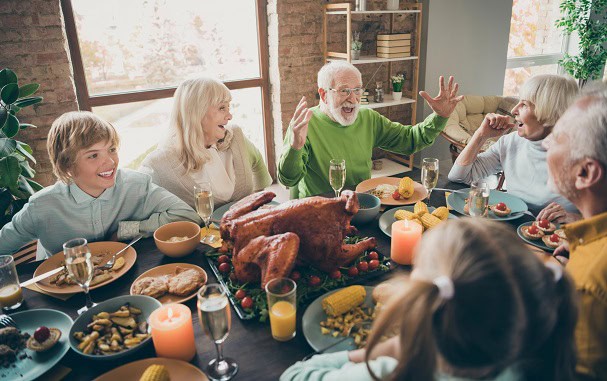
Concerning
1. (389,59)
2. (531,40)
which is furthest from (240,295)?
(531,40)

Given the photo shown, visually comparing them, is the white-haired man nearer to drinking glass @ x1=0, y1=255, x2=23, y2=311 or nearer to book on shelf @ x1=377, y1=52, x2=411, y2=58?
drinking glass @ x1=0, y1=255, x2=23, y2=311

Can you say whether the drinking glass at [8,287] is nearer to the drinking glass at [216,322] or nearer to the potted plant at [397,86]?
the drinking glass at [216,322]

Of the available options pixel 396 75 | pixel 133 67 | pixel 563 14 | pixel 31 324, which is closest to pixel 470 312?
pixel 31 324

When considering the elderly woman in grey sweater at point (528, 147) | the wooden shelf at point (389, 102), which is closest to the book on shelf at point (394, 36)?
the wooden shelf at point (389, 102)

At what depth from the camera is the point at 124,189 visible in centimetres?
192

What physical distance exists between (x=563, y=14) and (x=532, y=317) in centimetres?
695

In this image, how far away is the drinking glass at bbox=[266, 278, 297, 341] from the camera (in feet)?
3.61

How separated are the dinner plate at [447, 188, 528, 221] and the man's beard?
2.79ft

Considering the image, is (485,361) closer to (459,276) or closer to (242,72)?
(459,276)

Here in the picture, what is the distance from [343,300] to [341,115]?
157cm

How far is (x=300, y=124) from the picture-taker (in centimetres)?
209

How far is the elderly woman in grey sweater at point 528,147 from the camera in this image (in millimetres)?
2031

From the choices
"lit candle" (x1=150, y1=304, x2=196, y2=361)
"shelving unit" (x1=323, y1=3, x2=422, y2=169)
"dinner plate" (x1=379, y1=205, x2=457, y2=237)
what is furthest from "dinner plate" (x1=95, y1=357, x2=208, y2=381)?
"shelving unit" (x1=323, y1=3, x2=422, y2=169)

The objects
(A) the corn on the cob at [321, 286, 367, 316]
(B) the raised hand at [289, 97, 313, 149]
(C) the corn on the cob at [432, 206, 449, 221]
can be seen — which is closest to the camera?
(A) the corn on the cob at [321, 286, 367, 316]
